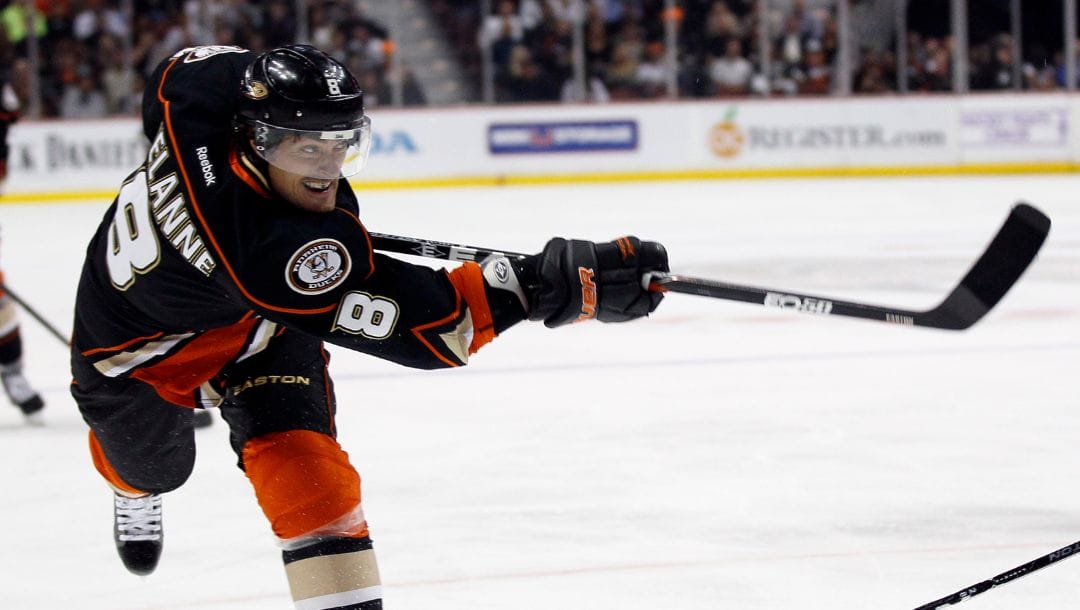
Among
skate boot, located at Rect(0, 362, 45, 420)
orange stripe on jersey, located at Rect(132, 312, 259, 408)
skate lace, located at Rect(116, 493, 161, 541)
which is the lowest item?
skate boot, located at Rect(0, 362, 45, 420)

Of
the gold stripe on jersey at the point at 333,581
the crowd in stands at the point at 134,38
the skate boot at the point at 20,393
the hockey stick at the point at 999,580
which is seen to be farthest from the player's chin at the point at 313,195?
the crowd in stands at the point at 134,38

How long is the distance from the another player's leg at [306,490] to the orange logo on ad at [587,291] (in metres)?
0.44

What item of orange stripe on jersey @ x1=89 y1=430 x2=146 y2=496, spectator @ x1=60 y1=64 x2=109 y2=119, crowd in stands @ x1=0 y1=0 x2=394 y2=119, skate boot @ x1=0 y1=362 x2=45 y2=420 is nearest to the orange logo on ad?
orange stripe on jersey @ x1=89 y1=430 x2=146 y2=496

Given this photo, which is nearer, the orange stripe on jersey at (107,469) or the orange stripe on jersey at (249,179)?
the orange stripe on jersey at (249,179)

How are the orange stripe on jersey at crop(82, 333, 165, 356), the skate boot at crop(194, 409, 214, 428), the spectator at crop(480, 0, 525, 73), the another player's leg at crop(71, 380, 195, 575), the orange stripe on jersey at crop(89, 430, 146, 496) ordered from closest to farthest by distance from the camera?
the orange stripe on jersey at crop(82, 333, 165, 356)
the another player's leg at crop(71, 380, 195, 575)
the orange stripe on jersey at crop(89, 430, 146, 496)
the skate boot at crop(194, 409, 214, 428)
the spectator at crop(480, 0, 525, 73)

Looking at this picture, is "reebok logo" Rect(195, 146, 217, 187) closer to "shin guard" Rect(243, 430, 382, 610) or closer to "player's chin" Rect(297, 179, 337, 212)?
"player's chin" Rect(297, 179, 337, 212)

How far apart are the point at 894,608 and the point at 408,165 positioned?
9.72 m

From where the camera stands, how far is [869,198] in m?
10.3

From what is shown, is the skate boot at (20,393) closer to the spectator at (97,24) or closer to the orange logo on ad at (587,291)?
the orange logo on ad at (587,291)

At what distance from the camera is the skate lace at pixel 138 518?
271cm

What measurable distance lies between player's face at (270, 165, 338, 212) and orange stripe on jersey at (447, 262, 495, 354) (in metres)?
0.23

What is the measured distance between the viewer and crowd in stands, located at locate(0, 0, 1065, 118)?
1186cm

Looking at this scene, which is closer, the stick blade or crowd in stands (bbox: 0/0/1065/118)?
the stick blade

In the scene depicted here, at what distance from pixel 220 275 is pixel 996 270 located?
1.17 meters
